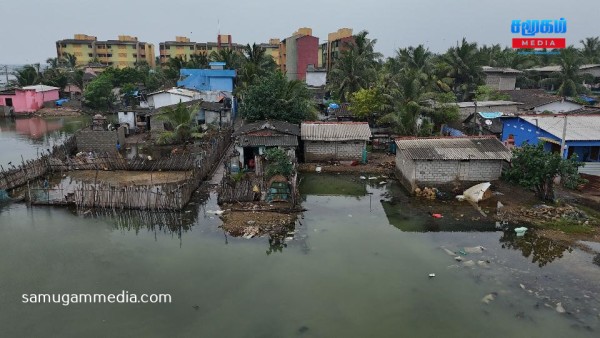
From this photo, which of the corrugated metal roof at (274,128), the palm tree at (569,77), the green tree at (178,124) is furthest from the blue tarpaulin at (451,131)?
the palm tree at (569,77)

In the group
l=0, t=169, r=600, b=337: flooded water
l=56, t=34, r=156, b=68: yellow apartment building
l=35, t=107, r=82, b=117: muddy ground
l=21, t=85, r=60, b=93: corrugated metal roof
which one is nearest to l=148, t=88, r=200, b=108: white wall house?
l=35, t=107, r=82, b=117: muddy ground

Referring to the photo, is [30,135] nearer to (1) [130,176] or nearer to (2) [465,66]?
(1) [130,176]

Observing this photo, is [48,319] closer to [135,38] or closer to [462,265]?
[462,265]

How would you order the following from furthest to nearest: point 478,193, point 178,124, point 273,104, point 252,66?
1. point 252,66
2. point 178,124
3. point 273,104
4. point 478,193

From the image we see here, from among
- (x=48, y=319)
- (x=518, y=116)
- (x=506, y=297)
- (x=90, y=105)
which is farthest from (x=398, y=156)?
(x=90, y=105)

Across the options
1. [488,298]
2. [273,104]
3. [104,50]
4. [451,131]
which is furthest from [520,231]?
[104,50]

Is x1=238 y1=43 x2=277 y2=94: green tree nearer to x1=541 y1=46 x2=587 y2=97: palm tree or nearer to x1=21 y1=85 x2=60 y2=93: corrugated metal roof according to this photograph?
x1=21 y1=85 x2=60 y2=93: corrugated metal roof
